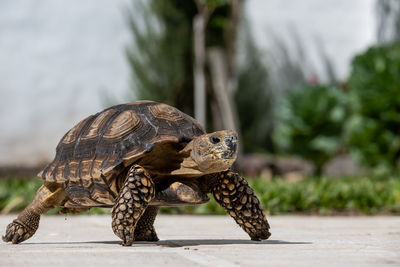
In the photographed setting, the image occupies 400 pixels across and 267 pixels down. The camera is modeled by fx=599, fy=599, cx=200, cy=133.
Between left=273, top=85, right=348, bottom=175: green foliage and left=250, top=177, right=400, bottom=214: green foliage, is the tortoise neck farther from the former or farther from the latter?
left=273, top=85, right=348, bottom=175: green foliage

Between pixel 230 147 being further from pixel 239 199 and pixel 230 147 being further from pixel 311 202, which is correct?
pixel 311 202

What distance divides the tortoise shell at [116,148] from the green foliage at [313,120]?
7.99 meters

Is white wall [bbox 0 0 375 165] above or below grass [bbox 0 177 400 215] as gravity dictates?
above

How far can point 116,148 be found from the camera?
295 centimetres

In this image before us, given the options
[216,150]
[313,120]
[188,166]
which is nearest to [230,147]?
[216,150]

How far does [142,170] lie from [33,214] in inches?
37.8

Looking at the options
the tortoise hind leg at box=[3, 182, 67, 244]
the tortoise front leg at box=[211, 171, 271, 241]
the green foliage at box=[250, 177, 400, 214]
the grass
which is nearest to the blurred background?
the grass

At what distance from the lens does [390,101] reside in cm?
931

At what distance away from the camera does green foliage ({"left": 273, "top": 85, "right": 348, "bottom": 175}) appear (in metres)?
10.9

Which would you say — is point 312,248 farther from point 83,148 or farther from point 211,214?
point 211,214

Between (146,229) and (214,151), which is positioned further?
(146,229)

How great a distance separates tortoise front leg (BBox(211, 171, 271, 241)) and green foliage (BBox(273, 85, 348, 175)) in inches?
306

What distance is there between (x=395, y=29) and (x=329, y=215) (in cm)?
894

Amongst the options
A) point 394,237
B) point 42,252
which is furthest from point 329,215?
point 42,252
